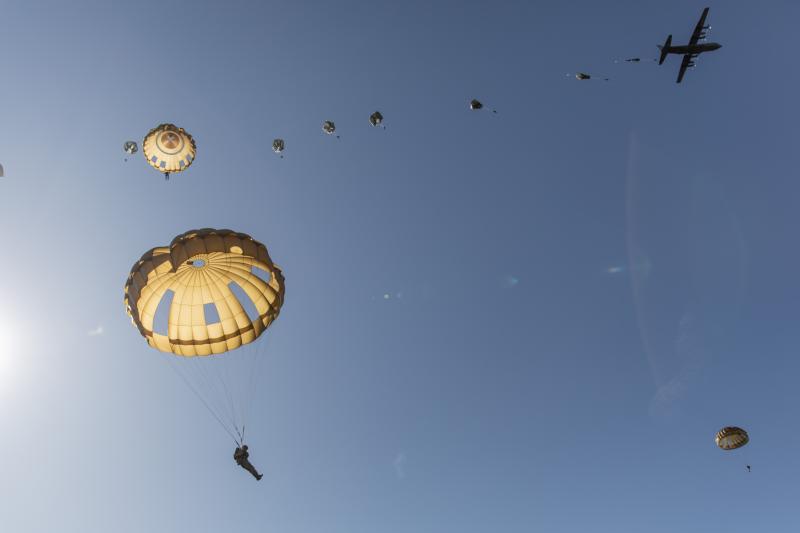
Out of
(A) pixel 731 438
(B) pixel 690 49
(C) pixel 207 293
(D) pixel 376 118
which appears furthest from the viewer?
(B) pixel 690 49

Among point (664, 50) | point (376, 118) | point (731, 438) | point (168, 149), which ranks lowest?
point (731, 438)

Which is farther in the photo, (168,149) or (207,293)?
(168,149)

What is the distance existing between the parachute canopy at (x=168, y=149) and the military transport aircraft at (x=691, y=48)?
3448cm

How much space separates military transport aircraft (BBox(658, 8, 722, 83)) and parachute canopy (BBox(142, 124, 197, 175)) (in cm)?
3448

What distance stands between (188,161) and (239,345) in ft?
44.4

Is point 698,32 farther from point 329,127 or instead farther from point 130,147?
point 130,147

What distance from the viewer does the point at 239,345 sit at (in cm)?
2169

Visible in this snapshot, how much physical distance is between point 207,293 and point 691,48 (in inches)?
1556

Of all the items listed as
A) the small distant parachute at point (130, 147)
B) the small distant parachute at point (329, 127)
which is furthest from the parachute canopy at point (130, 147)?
the small distant parachute at point (329, 127)

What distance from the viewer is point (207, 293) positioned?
21500mm

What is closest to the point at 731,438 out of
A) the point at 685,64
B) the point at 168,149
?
the point at 685,64

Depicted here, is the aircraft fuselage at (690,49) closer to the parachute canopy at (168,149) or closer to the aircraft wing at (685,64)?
the aircraft wing at (685,64)

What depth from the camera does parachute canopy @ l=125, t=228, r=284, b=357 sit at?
63.4 ft

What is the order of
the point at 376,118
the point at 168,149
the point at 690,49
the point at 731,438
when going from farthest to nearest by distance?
the point at 690,49
the point at 731,438
the point at 376,118
the point at 168,149
